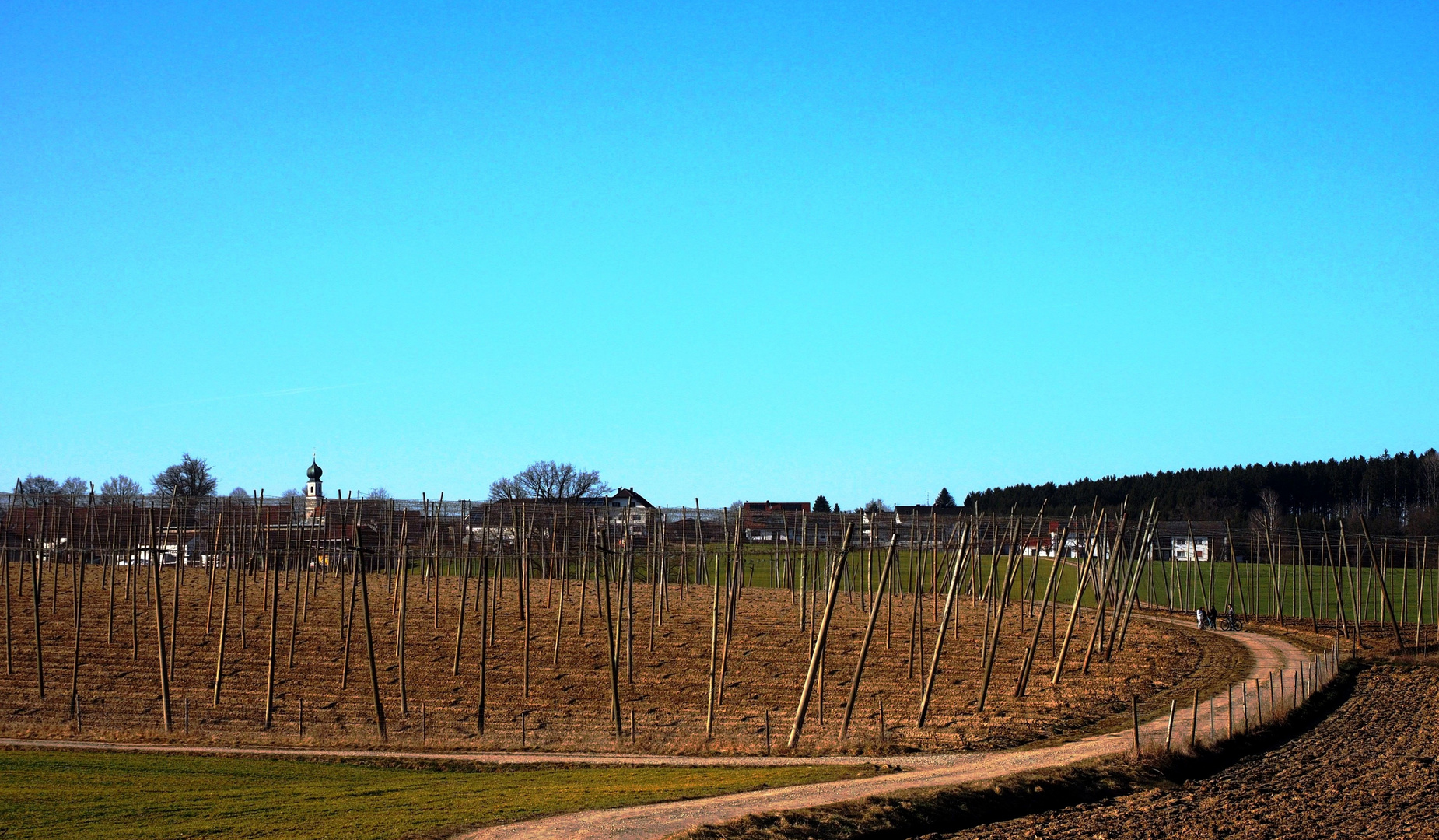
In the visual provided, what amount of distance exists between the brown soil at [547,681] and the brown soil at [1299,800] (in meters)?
5.02

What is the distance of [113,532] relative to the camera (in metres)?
39.1

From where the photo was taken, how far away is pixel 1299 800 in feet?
59.2

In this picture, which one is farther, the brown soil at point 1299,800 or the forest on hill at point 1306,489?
the forest on hill at point 1306,489

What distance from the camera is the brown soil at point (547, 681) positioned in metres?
25.4

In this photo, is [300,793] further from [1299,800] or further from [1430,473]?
[1430,473]

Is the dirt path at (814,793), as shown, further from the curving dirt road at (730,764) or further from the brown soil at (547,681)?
the brown soil at (547,681)

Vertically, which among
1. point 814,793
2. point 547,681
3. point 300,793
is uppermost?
point 300,793

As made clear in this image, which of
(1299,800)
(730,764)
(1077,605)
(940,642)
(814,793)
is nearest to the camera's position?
(814,793)

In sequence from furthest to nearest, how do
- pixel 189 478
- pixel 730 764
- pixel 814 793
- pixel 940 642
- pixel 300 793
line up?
pixel 189 478
pixel 940 642
pixel 730 764
pixel 814 793
pixel 300 793

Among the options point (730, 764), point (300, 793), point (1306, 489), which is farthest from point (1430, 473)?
point (300, 793)

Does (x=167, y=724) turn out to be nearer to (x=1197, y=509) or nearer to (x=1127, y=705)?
(x=1127, y=705)

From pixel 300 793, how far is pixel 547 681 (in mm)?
13653

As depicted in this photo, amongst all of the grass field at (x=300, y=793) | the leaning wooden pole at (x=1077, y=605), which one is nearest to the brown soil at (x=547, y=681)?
the leaning wooden pole at (x=1077, y=605)

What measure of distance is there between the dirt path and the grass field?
0.58 meters
